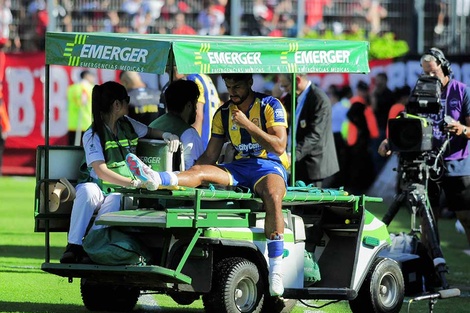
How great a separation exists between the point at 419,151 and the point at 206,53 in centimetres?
331

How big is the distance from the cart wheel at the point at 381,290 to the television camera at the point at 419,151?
119 cm

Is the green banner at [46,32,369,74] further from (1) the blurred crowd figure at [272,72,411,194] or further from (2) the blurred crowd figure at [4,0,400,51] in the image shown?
(2) the blurred crowd figure at [4,0,400,51]

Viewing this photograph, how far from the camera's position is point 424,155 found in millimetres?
11250

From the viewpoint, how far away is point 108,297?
9.58m

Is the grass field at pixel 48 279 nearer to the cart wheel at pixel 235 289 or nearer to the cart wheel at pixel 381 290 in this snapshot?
the cart wheel at pixel 381 290

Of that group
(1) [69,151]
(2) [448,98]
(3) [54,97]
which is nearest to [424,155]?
(2) [448,98]

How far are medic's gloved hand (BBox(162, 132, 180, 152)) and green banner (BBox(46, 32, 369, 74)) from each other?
776 millimetres

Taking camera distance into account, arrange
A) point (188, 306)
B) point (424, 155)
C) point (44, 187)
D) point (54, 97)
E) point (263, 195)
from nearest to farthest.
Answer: point (263, 195) < point (44, 187) < point (188, 306) < point (424, 155) < point (54, 97)

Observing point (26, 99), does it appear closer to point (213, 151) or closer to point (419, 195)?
point (419, 195)

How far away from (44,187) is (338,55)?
255 centimetres

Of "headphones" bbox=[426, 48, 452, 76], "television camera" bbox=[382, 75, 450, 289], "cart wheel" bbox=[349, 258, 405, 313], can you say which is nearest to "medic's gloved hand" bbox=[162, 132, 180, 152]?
"cart wheel" bbox=[349, 258, 405, 313]

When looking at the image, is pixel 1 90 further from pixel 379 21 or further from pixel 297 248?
pixel 297 248

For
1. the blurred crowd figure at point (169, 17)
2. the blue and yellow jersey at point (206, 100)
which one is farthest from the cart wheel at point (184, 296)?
the blurred crowd figure at point (169, 17)

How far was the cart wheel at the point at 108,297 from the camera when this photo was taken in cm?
951
